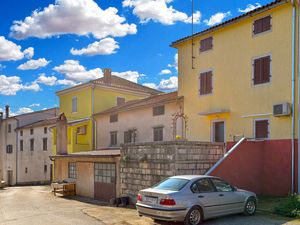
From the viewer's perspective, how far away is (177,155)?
14695mm

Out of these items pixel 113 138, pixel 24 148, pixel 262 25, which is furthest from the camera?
pixel 24 148

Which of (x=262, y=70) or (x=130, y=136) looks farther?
(x=130, y=136)

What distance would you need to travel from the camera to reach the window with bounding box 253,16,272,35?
17.4 meters

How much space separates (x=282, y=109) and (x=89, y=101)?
63.0ft

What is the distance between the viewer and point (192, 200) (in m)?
10.9

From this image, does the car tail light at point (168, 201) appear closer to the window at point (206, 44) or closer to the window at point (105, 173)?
the window at point (105, 173)

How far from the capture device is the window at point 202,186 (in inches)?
441

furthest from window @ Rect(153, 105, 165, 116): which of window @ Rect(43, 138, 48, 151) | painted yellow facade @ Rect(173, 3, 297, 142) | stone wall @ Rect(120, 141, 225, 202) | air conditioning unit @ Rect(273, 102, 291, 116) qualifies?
window @ Rect(43, 138, 48, 151)

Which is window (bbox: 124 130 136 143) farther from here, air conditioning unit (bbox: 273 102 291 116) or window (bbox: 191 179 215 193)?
window (bbox: 191 179 215 193)

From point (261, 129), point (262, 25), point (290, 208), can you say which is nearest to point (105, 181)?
point (261, 129)

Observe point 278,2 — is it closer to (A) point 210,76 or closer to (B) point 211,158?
(A) point 210,76

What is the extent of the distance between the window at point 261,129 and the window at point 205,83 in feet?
11.8

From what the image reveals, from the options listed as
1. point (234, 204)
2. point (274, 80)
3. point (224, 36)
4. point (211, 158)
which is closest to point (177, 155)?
point (211, 158)

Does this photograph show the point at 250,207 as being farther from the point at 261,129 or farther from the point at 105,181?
the point at 105,181
